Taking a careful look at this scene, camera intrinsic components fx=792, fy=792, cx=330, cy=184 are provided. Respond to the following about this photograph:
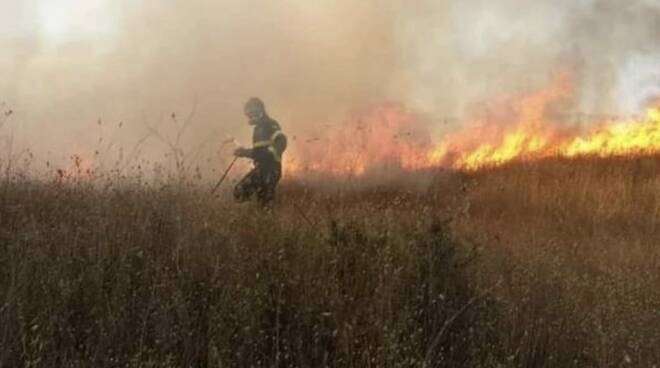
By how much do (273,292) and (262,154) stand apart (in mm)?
5278

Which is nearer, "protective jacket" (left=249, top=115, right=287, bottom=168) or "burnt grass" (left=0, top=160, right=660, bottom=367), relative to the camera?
"burnt grass" (left=0, top=160, right=660, bottom=367)

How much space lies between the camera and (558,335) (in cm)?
516

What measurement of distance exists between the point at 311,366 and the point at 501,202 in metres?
9.71

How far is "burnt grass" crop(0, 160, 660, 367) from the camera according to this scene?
4.47 metres

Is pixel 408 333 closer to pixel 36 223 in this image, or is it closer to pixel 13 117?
pixel 36 223

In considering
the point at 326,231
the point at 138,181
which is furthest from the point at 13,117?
the point at 326,231

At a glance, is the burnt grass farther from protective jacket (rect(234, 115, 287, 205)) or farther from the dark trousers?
protective jacket (rect(234, 115, 287, 205))

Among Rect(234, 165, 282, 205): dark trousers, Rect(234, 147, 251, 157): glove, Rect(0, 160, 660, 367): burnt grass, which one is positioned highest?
Rect(234, 147, 251, 157): glove

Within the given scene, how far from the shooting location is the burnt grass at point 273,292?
447 cm

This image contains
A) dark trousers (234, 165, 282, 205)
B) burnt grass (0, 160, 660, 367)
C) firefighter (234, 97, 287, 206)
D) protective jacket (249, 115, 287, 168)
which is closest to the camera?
burnt grass (0, 160, 660, 367)

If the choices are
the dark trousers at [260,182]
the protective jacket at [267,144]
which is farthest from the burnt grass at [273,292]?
the protective jacket at [267,144]

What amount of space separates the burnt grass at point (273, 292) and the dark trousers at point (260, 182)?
2.52 m

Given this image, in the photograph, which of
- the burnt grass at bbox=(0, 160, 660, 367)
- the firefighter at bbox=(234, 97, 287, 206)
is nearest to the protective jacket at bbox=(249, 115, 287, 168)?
the firefighter at bbox=(234, 97, 287, 206)

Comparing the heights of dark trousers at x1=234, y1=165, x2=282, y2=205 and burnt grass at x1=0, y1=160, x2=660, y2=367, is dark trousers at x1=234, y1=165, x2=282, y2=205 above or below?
above
